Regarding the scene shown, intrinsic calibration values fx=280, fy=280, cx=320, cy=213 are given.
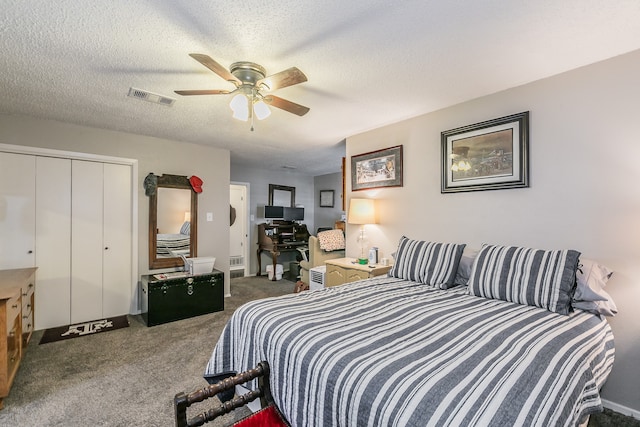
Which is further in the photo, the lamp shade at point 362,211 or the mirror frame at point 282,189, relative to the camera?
the mirror frame at point 282,189

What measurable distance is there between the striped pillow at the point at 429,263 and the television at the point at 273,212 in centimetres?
385

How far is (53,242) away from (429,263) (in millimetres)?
4118

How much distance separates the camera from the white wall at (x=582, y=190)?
1.89m

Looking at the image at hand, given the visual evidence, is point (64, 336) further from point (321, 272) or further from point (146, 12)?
point (146, 12)

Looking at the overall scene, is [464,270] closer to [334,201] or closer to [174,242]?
[174,242]

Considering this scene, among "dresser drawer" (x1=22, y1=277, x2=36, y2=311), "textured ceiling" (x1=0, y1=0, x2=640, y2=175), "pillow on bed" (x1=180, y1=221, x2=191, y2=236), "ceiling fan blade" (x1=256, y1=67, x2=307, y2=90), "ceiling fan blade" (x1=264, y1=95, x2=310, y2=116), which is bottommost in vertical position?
"dresser drawer" (x1=22, y1=277, x2=36, y2=311)


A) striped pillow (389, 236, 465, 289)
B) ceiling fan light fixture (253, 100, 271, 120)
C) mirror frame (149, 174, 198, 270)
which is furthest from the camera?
mirror frame (149, 174, 198, 270)

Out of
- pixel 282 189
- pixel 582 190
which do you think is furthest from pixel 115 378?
pixel 282 189

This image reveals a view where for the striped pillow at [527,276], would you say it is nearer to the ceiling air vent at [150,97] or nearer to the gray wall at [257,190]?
the ceiling air vent at [150,97]

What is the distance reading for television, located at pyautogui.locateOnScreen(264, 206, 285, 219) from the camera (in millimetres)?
6059

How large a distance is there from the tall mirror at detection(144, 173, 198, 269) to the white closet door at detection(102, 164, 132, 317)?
0.26 meters

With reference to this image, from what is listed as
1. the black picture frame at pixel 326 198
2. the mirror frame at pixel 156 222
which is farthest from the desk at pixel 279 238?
the mirror frame at pixel 156 222

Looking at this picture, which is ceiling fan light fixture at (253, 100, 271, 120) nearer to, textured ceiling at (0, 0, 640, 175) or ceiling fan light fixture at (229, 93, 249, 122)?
ceiling fan light fixture at (229, 93, 249, 122)

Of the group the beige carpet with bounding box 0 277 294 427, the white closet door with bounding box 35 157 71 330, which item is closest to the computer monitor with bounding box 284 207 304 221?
the beige carpet with bounding box 0 277 294 427
